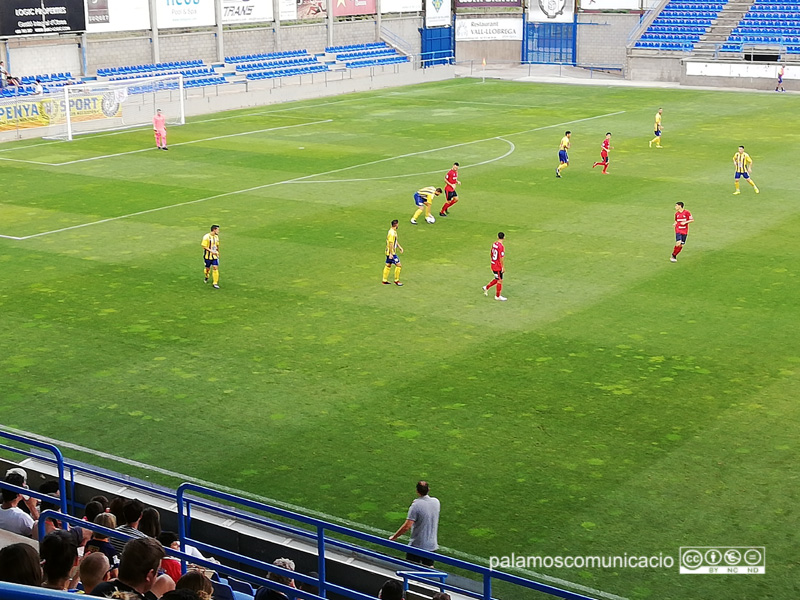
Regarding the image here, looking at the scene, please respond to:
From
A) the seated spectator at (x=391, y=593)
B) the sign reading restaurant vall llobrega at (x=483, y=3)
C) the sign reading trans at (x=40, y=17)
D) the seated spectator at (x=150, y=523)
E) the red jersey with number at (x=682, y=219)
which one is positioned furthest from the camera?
the sign reading restaurant vall llobrega at (x=483, y=3)

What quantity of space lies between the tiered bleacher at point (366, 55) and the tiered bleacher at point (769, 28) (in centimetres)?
2297

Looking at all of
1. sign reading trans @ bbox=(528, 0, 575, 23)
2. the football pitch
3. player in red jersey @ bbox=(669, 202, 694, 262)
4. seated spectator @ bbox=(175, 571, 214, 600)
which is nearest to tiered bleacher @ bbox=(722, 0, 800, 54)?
sign reading trans @ bbox=(528, 0, 575, 23)

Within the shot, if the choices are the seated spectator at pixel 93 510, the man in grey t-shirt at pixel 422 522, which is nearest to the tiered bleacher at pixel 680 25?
the man in grey t-shirt at pixel 422 522

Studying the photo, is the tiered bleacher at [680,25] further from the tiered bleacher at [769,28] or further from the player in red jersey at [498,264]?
the player in red jersey at [498,264]

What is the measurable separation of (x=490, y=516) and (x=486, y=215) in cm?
1993

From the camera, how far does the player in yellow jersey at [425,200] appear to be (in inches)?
1270

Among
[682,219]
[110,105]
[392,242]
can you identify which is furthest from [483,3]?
[392,242]

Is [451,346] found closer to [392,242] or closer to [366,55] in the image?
[392,242]

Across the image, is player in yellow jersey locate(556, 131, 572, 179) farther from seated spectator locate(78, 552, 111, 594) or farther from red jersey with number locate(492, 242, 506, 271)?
seated spectator locate(78, 552, 111, 594)

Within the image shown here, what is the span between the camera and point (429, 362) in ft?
68.7

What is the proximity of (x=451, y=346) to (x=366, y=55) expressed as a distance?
57293 mm

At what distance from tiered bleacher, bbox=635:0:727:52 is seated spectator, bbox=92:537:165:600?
7107 centimetres

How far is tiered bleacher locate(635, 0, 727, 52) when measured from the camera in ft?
241

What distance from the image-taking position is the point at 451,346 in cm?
2184
